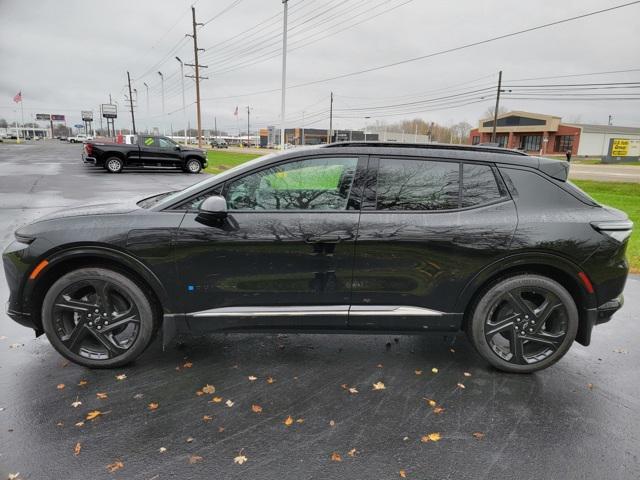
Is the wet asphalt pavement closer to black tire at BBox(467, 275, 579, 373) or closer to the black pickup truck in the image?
black tire at BBox(467, 275, 579, 373)

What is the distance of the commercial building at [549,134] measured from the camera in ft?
235

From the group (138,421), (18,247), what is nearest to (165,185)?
(18,247)

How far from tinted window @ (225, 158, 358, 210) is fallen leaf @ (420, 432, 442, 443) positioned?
166 centimetres

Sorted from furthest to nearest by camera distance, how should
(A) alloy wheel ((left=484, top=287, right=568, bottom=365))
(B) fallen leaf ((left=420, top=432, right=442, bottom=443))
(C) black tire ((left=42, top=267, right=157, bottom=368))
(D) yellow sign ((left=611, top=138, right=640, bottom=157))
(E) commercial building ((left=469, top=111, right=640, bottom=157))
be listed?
(E) commercial building ((left=469, top=111, right=640, bottom=157)) → (D) yellow sign ((left=611, top=138, right=640, bottom=157)) → (A) alloy wheel ((left=484, top=287, right=568, bottom=365)) → (C) black tire ((left=42, top=267, right=157, bottom=368)) → (B) fallen leaf ((left=420, top=432, right=442, bottom=443))

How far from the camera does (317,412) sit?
2.97m

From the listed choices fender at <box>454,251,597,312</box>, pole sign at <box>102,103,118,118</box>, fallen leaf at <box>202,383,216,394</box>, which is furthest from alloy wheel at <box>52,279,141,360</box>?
pole sign at <box>102,103,118,118</box>

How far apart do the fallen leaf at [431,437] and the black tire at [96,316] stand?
2.11 meters

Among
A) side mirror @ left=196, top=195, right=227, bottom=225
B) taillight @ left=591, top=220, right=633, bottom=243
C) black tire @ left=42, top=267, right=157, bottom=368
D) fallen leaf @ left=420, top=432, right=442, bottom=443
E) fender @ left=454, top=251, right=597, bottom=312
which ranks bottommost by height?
fallen leaf @ left=420, top=432, right=442, bottom=443

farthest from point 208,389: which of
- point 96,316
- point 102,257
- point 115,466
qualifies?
point 102,257

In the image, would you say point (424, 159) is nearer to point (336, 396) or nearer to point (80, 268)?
point (336, 396)

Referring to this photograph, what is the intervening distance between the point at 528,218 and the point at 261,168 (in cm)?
205

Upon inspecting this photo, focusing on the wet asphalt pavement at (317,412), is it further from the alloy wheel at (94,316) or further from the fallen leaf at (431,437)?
the alloy wheel at (94,316)

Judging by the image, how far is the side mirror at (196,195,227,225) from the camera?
308 centimetres

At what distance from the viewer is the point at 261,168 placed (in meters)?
3.40
